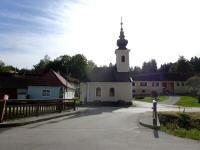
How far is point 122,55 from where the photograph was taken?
61469mm

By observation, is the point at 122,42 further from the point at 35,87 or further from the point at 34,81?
the point at 35,87

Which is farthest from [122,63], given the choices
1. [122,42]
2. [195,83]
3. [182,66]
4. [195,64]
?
[195,64]

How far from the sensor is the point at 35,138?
1302 centimetres

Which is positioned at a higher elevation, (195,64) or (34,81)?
(195,64)

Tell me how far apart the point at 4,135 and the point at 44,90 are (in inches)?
1907

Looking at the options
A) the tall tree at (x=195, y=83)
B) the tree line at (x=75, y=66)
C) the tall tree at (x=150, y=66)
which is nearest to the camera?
the tall tree at (x=195, y=83)

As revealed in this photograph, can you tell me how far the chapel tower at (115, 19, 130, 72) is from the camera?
6091 centimetres

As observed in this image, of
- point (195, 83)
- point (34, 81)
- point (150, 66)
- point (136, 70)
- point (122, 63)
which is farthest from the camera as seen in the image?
point (150, 66)

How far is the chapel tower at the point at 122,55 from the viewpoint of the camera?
200ft

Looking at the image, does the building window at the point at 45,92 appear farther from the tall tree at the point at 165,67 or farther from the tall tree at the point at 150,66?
the tall tree at the point at 150,66

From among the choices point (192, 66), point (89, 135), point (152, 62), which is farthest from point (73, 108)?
point (152, 62)

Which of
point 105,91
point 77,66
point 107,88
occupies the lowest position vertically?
point 105,91

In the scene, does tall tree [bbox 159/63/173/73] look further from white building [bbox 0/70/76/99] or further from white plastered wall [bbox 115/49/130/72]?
white plastered wall [bbox 115/49/130/72]

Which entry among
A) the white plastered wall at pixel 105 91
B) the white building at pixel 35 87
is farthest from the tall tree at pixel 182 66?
the white plastered wall at pixel 105 91
